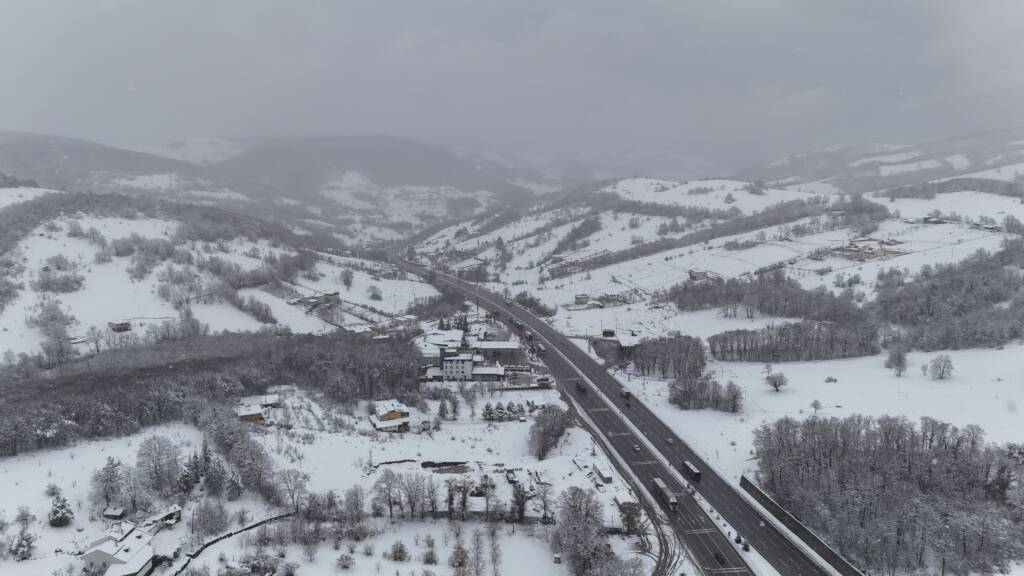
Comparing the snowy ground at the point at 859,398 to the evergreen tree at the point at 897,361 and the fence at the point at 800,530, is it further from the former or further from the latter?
the fence at the point at 800,530

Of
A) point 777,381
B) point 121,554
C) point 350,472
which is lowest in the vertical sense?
point 121,554

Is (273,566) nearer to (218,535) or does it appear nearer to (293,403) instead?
(218,535)

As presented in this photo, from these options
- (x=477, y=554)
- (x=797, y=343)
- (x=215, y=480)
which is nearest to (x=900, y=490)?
(x=477, y=554)

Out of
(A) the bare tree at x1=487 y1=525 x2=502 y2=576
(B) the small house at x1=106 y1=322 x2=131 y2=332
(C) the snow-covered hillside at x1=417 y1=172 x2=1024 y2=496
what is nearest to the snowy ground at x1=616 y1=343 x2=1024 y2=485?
(C) the snow-covered hillside at x1=417 y1=172 x2=1024 y2=496

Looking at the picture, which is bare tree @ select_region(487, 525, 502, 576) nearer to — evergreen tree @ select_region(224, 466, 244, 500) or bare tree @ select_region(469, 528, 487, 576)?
bare tree @ select_region(469, 528, 487, 576)

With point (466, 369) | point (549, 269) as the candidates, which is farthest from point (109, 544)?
point (549, 269)

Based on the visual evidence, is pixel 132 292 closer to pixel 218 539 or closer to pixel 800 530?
pixel 218 539
